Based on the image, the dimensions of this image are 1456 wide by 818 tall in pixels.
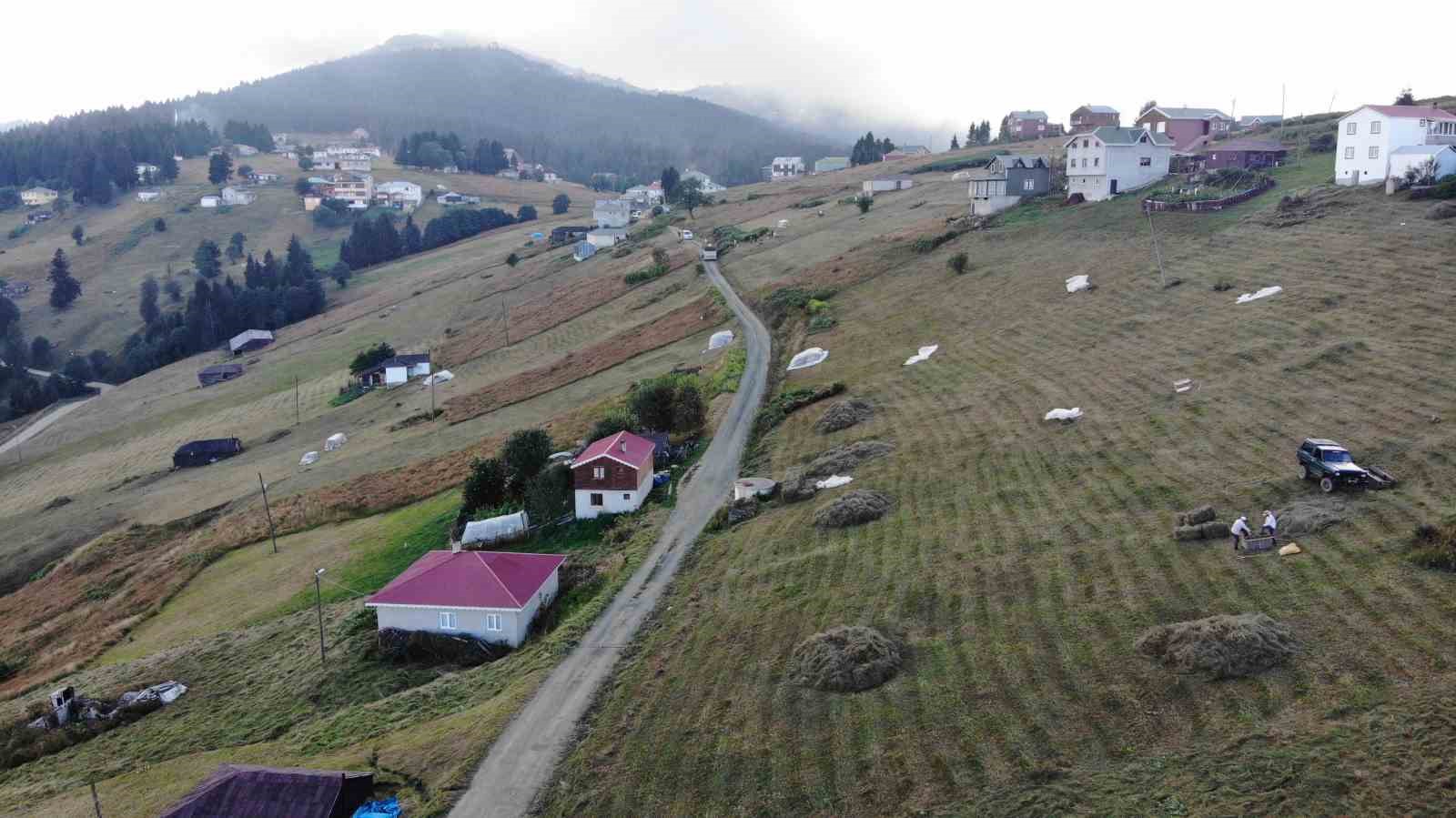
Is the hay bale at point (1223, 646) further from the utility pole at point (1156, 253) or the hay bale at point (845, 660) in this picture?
the utility pole at point (1156, 253)

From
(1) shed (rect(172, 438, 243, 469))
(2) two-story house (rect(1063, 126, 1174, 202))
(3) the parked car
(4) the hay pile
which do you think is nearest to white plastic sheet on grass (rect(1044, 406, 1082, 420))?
(3) the parked car

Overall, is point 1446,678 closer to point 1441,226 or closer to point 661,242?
point 1441,226

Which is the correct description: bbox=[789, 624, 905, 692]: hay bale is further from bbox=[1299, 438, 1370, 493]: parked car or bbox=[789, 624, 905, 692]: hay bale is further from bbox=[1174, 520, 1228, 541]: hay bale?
bbox=[1299, 438, 1370, 493]: parked car

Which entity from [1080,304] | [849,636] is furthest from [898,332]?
[849,636]

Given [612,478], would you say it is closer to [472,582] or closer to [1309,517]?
[472,582]

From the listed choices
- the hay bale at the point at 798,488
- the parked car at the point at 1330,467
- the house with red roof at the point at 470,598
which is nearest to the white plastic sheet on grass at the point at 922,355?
the hay bale at the point at 798,488

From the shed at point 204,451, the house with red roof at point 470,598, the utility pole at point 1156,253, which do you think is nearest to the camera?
the house with red roof at point 470,598
